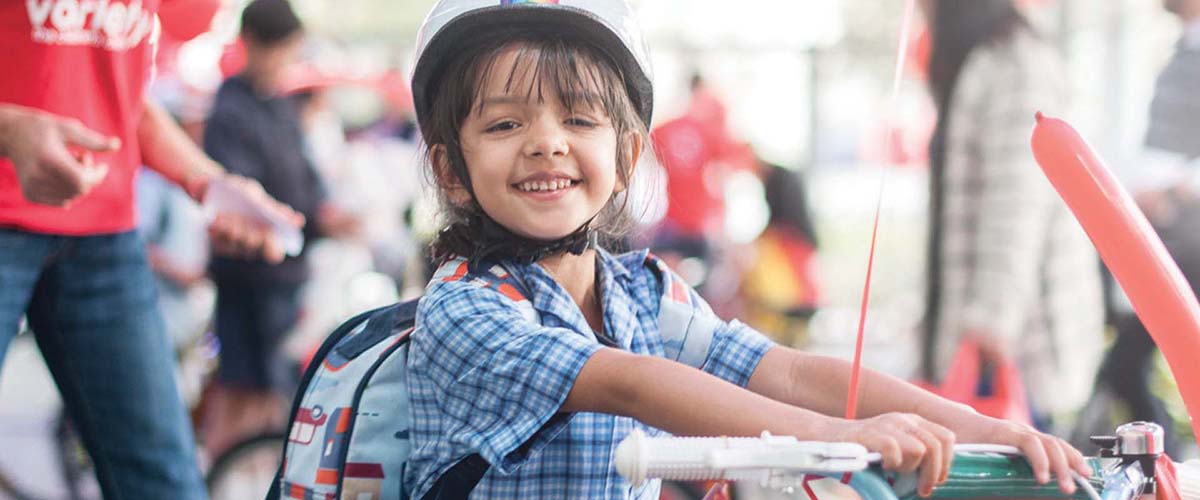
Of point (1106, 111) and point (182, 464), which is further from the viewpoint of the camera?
point (1106, 111)

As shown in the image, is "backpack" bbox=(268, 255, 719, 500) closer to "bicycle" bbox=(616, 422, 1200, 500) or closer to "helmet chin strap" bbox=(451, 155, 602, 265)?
"helmet chin strap" bbox=(451, 155, 602, 265)

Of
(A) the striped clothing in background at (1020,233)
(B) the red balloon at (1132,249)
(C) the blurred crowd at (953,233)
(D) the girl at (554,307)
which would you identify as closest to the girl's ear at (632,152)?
(D) the girl at (554,307)

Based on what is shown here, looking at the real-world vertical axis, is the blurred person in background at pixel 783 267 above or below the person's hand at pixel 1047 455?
above

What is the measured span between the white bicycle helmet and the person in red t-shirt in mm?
634

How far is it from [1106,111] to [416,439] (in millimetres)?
4552

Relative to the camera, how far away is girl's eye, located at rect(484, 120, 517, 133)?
6.62ft

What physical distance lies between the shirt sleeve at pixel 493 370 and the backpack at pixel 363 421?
0.20 ft

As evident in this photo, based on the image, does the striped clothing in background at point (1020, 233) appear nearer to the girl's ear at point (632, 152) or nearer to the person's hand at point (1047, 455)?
the girl's ear at point (632, 152)

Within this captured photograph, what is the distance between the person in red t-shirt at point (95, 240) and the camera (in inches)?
99.3

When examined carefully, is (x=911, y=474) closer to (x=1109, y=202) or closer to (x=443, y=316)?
(x=1109, y=202)

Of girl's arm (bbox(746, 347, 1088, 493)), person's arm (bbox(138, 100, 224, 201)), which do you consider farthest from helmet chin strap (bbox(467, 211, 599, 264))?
person's arm (bbox(138, 100, 224, 201))

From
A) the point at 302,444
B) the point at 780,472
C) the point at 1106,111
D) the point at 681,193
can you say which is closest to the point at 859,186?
the point at 681,193

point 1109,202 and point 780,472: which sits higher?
point 1109,202

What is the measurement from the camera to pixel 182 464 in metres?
2.77
